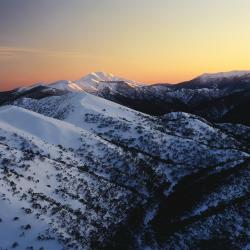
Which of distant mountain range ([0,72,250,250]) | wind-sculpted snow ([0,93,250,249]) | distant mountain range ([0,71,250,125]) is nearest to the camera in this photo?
distant mountain range ([0,72,250,250])

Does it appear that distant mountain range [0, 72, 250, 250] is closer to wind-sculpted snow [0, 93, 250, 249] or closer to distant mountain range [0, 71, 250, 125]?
wind-sculpted snow [0, 93, 250, 249]

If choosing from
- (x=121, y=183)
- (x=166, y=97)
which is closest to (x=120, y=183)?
(x=121, y=183)

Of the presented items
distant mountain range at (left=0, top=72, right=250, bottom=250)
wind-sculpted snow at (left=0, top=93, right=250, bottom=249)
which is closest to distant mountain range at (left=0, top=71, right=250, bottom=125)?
distant mountain range at (left=0, top=72, right=250, bottom=250)

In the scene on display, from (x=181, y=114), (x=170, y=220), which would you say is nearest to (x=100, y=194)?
(x=170, y=220)

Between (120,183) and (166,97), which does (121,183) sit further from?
(166,97)

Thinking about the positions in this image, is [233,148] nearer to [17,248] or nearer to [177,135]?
[177,135]

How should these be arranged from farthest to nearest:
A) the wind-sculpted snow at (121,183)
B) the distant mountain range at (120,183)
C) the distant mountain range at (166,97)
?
the distant mountain range at (166,97)
the wind-sculpted snow at (121,183)
the distant mountain range at (120,183)

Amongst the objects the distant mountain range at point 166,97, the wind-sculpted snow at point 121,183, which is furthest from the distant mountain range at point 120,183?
the distant mountain range at point 166,97

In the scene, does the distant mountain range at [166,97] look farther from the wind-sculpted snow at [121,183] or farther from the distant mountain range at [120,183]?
the wind-sculpted snow at [121,183]
